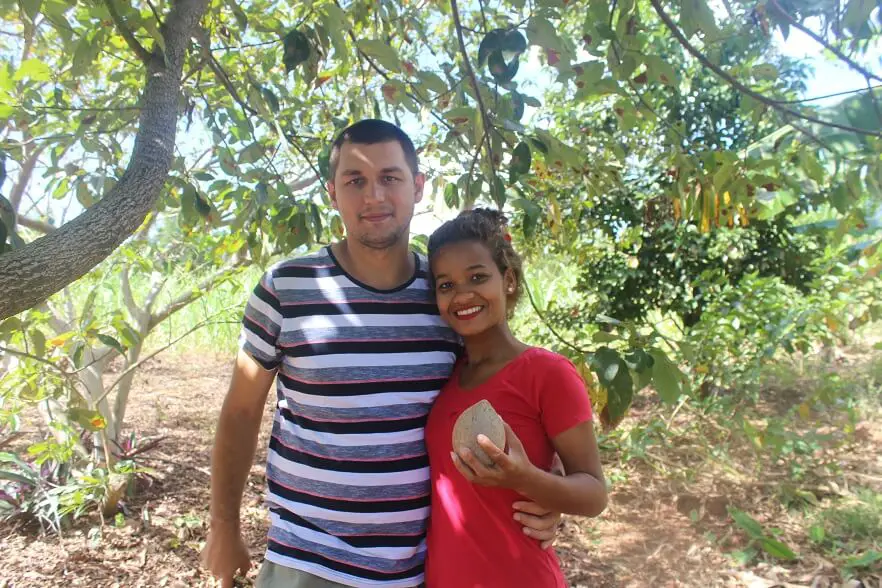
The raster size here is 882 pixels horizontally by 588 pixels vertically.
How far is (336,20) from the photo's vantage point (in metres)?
1.76

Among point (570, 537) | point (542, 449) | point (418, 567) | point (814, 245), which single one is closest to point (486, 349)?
point (542, 449)

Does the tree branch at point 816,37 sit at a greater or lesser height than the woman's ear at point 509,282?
greater

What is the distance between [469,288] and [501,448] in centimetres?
41

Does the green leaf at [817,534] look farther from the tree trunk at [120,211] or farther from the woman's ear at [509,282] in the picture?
the tree trunk at [120,211]

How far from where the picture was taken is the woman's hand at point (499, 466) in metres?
1.02

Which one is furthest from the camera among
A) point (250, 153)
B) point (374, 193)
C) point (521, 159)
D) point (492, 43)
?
point (250, 153)

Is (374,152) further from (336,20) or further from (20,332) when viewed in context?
(20,332)

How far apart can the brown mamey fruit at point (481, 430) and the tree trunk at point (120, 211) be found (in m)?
0.71

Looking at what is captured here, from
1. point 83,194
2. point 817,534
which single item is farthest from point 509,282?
point 817,534

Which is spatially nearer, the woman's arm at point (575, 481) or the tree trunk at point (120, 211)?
the tree trunk at point (120, 211)

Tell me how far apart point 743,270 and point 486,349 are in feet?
13.9

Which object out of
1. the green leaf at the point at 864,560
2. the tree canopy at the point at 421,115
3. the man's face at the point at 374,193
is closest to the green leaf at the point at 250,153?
the tree canopy at the point at 421,115

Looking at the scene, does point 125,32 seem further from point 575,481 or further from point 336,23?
point 575,481

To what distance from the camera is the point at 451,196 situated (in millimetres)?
2273
